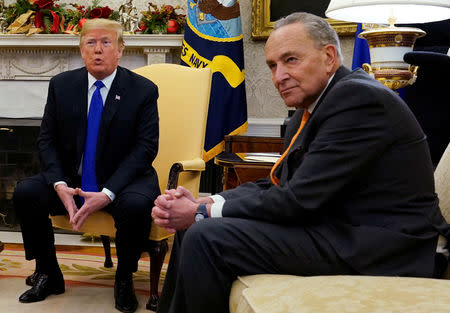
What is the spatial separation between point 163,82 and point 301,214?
171cm

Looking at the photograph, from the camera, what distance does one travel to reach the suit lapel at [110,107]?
254cm

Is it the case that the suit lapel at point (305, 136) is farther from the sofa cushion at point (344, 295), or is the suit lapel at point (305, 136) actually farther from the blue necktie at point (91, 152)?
the blue necktie at point (91, 152)

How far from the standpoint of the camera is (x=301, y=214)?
4.76 ft

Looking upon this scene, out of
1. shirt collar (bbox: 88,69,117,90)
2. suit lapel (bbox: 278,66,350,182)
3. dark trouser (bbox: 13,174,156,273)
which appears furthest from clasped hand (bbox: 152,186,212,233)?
shirt collar (bbox: 88,69,117,90)

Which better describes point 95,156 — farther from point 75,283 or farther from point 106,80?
point 75,283

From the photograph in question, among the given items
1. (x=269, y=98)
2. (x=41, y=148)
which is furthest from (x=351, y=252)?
(x=269, y=98)

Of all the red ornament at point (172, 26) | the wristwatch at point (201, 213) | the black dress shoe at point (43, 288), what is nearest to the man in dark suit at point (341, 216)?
the wristwatch at point (201, 213)

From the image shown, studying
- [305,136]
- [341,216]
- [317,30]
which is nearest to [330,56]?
[317,30]

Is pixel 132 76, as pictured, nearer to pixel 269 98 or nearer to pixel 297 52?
pixel 297 52

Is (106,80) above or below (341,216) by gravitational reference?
above

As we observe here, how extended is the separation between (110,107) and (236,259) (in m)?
1.41

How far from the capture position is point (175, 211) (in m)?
1.65

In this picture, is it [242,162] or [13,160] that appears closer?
[242,162]

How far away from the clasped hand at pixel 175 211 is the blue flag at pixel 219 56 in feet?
7.68
